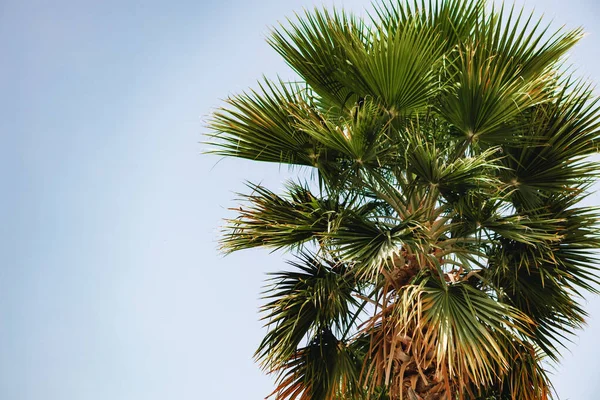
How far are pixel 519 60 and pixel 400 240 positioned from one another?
4.17 ft

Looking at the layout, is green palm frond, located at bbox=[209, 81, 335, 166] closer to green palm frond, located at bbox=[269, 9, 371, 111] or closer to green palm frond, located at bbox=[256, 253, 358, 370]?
green palm frond, located at bbox=[269, 9, 371, 111]

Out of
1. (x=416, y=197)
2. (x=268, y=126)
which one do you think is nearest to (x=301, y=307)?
(x=416, y=197)

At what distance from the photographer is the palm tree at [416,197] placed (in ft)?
11.7

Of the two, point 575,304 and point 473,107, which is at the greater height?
point 473,107

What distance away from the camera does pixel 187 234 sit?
404 inches

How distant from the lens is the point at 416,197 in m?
4.01

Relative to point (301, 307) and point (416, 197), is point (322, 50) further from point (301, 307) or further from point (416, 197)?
point (301, 307)

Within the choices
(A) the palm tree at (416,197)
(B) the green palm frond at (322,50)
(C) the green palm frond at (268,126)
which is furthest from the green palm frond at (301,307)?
(B) the green palm frond at (322,50)

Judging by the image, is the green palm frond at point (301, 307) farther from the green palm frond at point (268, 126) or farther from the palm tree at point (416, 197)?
the green palm frond at point (268, 126)

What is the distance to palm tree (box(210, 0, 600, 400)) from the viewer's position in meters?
3.56

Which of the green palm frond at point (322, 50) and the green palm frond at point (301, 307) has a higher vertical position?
the green palm frond at point (322, 50)

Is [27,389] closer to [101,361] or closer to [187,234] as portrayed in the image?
[101,361]

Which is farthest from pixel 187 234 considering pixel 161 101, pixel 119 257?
pixel 161 101

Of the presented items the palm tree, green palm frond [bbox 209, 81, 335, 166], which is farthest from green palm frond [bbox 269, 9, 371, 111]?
green palm frond [bbox 209, 81, 335, 166]
